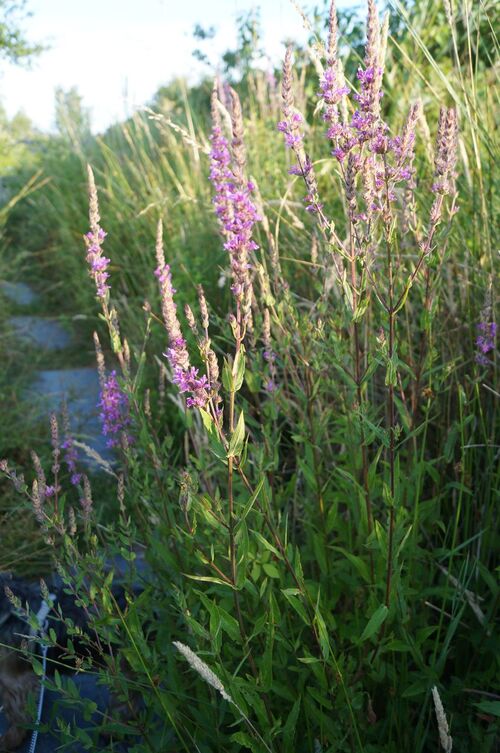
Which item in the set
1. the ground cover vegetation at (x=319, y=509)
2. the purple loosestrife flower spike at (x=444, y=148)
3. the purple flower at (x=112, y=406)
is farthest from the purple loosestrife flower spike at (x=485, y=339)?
the purple flower at (x=112, y=406)

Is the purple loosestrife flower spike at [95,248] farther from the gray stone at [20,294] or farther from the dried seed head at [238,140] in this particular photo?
the gray stone at [20,294]

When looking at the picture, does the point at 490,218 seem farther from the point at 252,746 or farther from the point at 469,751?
the point at 252,746

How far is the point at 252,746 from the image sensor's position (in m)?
1.30

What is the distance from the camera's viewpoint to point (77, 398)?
432 cm

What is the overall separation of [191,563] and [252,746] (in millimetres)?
653

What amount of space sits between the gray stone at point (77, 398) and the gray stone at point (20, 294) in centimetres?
223

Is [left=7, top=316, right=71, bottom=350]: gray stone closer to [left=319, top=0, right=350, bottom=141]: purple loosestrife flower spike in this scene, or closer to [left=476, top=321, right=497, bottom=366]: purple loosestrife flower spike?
[left=476, top=321, right=497, bottom=366]: purple loosestrife flower spike

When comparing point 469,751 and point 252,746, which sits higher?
point 252,746

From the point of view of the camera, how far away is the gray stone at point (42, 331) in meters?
5.71

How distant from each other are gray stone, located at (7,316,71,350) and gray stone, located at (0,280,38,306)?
502 millimetres

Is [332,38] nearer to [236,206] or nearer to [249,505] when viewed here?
[236,206]

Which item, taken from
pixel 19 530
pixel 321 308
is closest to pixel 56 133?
pixel 19 530

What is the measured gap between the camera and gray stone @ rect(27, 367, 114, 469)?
3842mm

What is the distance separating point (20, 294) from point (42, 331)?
135 centimetres
